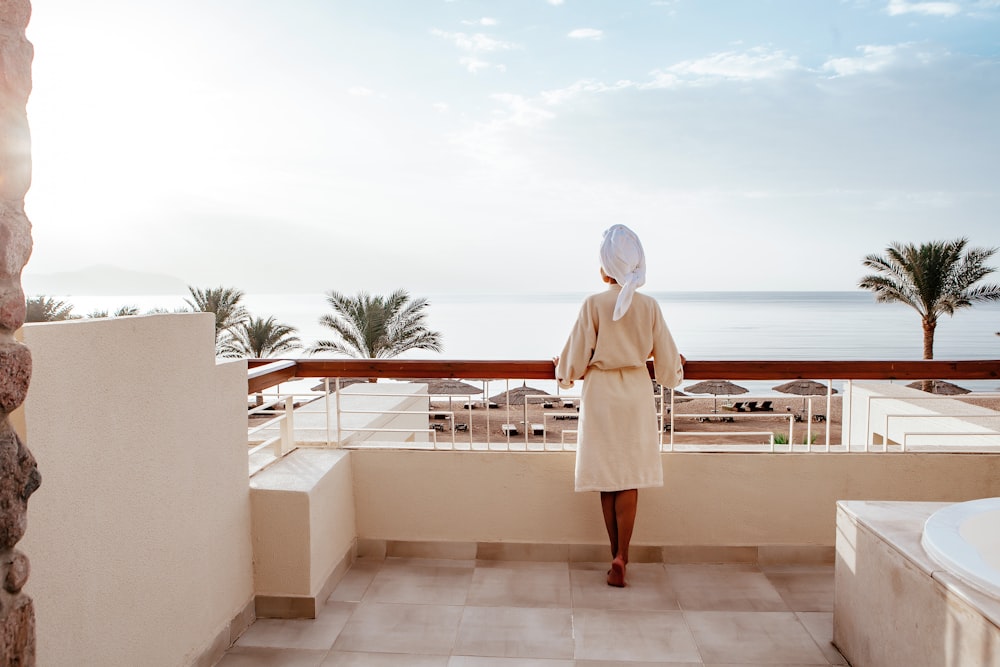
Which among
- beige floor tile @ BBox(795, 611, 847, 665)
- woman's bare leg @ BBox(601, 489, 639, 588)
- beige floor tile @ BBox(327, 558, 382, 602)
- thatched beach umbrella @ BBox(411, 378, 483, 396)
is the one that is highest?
woman's bare leg @ BBox(601, 489, 639, 588)

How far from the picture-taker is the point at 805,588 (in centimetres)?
251

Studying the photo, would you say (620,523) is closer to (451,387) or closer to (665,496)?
(665,496)

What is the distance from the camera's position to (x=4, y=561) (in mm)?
984

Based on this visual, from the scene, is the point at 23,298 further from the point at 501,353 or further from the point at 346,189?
the point at 346,189

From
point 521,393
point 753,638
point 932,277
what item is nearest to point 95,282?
point 932,277

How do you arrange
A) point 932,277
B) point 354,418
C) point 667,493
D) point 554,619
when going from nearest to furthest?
point 554,619 → point 667,493 → point 354,418 → point 932,277

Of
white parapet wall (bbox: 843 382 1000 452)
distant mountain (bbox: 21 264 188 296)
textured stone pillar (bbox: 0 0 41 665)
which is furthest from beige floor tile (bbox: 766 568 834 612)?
distant mountain (bbox: 21 264 188 296)

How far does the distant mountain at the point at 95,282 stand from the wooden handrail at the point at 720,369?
118 cm

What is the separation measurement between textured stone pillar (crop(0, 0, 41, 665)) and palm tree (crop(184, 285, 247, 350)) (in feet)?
36.6

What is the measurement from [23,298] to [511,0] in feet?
19.3

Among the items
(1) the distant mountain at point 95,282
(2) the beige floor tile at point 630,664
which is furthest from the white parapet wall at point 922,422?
(1) the distant mountain at point 95,282

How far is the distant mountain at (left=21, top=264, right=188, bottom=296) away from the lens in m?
3.24

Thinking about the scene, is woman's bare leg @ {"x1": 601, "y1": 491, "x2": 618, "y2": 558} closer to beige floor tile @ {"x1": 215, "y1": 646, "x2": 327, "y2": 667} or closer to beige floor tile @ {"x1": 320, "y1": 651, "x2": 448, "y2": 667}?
beige floor tile @ {"x1": 320, "y1": 651, "x2": 448, "y2": 667}

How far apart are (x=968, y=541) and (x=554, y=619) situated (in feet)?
4.39
